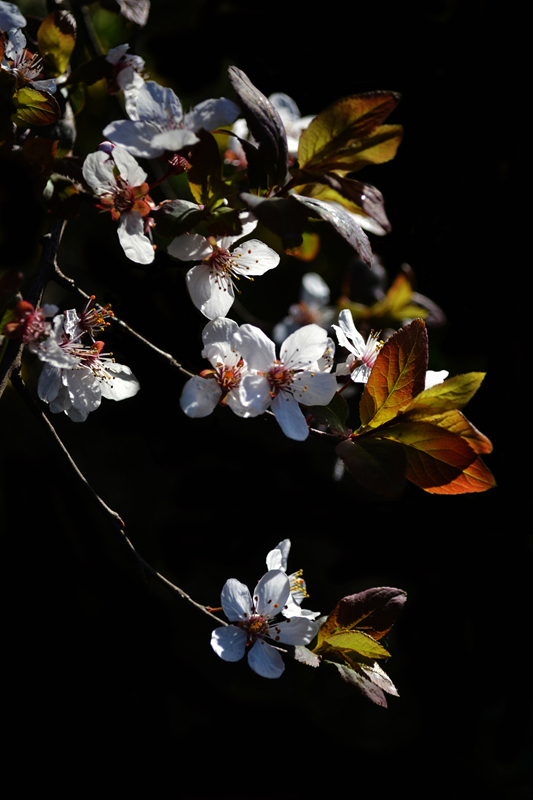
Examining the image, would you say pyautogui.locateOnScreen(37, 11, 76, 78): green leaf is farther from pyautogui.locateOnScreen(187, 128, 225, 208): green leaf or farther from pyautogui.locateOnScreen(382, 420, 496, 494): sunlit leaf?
pyautogui.locateOnScreen(382, 420, 496, 494): sunlit leaf

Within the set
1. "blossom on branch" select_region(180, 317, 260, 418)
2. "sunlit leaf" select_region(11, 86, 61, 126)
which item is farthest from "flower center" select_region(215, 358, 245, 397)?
"sunlit leaf" select_region(11, 86, 61, 126)

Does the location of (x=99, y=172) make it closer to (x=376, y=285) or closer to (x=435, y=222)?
(x=376, y=285)

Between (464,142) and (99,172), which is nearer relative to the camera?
(99,172)

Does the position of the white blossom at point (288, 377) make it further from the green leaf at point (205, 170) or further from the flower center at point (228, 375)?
the green leaf at point (205, 170)

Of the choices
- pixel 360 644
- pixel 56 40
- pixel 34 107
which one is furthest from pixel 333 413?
pixel 56 40

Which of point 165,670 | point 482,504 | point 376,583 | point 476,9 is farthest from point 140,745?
point 476,9

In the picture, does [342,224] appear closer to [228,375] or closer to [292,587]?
[228,375]
